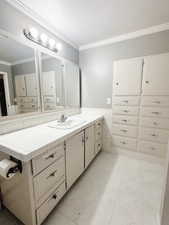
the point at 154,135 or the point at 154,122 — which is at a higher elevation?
the point at 154,122

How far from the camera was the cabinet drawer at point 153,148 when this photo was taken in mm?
1974

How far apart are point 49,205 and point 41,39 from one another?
2031mm

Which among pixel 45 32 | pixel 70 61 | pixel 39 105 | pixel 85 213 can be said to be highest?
pixel 45 32

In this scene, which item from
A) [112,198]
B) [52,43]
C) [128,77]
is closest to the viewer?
[112,198]

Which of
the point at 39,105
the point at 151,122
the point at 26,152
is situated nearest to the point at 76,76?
the point at 39,105

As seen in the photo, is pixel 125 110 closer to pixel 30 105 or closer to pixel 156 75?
pixel 156 75

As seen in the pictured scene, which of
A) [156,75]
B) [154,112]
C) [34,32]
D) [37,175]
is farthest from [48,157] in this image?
[156,75]

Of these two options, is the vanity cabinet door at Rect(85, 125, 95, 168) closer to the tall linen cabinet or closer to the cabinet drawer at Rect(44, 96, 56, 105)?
the tall linen cabinet

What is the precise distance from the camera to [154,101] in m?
1.92

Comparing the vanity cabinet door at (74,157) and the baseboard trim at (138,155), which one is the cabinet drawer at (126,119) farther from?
the vanity cabinet door at (74,157)

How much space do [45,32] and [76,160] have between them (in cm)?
191

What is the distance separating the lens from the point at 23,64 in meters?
1.48

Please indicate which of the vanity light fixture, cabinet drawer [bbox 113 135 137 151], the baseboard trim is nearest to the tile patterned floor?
the baseboard trim

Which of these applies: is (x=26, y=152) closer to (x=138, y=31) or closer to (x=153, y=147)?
(x=153, y=147)
